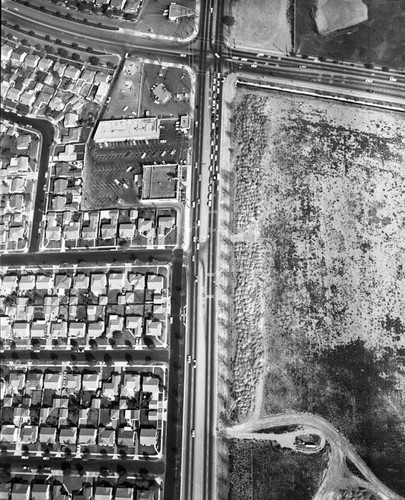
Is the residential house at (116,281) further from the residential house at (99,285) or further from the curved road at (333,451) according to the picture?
the curved road at (333,451)

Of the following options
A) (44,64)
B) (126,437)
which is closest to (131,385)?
(126,437)

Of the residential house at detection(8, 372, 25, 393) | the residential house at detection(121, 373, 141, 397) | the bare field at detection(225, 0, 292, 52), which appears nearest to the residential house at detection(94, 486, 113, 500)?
the residential house at detection(121, 373, 141, 397)

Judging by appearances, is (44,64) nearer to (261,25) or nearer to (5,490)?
(261,25)

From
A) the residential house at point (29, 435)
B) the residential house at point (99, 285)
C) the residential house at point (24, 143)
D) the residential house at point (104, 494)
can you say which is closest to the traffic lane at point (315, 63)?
the residential house at point (24, 143)

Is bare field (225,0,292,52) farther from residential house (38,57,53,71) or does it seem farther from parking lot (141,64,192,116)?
residential house (38,57,53,71)

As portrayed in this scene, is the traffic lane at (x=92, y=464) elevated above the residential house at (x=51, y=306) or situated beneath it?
situated beneath

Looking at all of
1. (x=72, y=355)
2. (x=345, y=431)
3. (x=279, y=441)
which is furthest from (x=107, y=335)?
(x=345, y=431)
